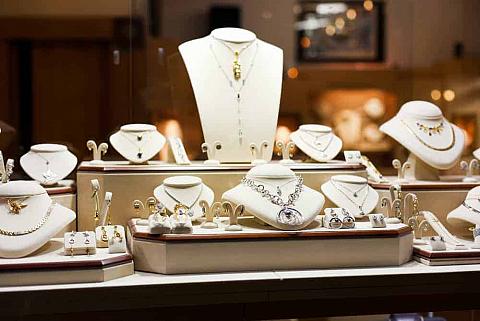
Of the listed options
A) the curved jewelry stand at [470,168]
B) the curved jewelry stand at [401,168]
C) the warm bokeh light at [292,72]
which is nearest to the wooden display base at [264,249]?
the curved jewelry stand at [401,168]

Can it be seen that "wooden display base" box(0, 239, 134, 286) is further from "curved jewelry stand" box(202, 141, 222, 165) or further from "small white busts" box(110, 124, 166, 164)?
"curved jewelry stand" box(202, 141, 222, 165)

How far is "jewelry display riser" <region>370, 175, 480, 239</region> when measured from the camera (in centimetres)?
273

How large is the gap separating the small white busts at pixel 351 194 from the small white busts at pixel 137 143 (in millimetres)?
653

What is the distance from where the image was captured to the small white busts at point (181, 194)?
8.02ft

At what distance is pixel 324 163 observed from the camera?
2820mm

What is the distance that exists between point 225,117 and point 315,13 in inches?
37.5

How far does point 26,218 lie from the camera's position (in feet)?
7.51

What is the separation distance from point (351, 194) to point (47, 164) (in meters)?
1.12

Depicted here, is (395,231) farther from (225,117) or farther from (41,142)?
(41,142)

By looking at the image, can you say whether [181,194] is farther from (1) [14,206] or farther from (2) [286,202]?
(1) [14,206]

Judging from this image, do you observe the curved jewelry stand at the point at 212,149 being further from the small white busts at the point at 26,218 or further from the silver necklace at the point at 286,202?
the small white busts at the point at 26,218

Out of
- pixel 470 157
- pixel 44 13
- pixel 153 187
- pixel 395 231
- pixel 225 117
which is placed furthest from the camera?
pixel 470 157

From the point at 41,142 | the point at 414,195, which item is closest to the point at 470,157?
the point at 414,195

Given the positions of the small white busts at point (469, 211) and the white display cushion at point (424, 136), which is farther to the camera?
the white display cushion at point (424, 136)
